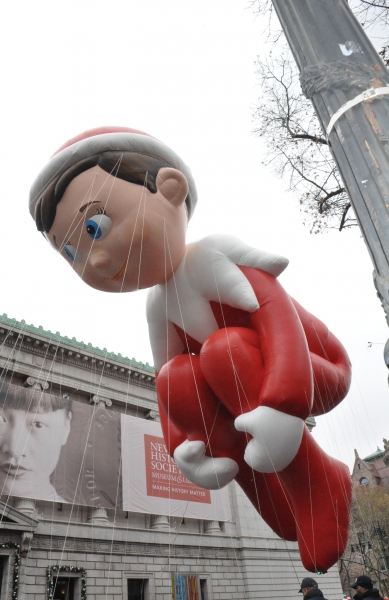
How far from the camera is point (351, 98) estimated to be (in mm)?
1727

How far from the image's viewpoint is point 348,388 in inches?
175

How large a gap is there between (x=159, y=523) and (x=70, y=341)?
7.20 meters

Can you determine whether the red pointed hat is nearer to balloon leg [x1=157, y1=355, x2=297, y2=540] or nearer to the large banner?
balloon leg [x1=157, y1=355, x2=297, y2=540]

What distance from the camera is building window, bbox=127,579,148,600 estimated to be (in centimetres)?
1600

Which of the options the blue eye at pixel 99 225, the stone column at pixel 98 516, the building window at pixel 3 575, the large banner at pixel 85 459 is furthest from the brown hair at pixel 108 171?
the stone column at pixel 98 516

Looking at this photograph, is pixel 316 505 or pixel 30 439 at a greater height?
pixel 30 439

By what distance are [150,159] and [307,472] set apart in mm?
2929

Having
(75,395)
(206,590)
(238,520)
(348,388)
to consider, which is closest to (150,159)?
(348,388)

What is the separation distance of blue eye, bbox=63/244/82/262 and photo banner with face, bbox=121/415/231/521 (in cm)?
1245

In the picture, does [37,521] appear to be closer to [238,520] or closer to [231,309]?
[238,520]

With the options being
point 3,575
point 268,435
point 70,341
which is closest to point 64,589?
point 3,575

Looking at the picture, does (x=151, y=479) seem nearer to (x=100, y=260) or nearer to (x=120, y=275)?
(x=120, y=275)

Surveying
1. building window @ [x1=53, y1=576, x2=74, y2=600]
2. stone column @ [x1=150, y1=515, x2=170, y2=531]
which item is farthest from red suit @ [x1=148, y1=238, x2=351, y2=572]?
stone column @ [x1=150, y1=515, x2=170, y2=531]

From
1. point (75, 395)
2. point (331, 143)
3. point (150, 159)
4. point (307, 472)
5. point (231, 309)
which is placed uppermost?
point (75, 395)
